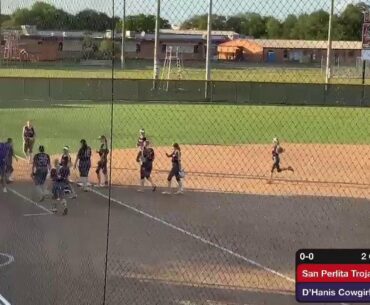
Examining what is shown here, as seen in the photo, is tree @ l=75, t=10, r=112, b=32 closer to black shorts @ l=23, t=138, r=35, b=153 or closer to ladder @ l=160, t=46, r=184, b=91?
ladder @ l=160, t=46, r=184, b=91

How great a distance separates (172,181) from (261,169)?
2.26 metres

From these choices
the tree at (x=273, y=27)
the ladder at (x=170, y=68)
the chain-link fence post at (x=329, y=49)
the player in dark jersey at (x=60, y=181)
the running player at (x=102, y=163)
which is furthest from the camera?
the running player at (x=102, y=163)

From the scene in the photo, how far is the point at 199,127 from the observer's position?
55.9 feet

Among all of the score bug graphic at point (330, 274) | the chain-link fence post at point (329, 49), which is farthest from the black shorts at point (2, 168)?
the score bug graphic at point (330, 274)

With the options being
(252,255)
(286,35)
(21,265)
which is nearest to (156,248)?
(252,255)

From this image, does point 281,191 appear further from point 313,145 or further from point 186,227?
point 313,145

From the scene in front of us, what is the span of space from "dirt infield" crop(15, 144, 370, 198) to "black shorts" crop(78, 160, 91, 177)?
2.08 feet

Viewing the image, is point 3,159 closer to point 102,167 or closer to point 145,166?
point 102,167

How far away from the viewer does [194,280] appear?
5746mm

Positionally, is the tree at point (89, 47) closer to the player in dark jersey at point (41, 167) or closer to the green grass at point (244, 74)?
the green grass at point (244, 74)

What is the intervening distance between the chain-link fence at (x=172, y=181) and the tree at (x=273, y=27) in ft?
0.03

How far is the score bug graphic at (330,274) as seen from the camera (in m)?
3.39

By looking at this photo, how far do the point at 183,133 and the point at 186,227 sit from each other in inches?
343

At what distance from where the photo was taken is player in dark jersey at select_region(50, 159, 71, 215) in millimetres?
8203
